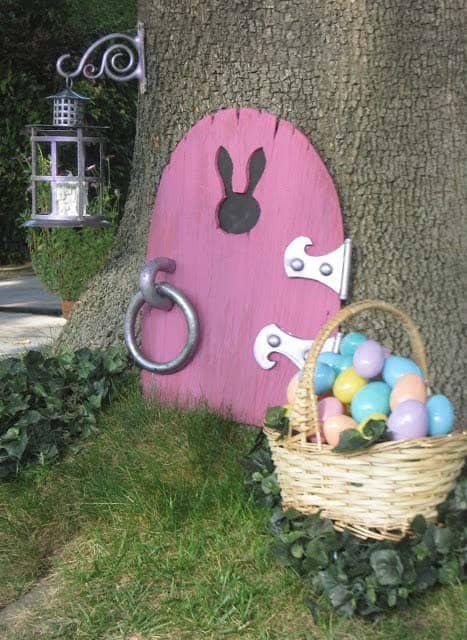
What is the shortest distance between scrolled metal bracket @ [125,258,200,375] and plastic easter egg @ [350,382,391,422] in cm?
109

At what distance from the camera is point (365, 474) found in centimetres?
250

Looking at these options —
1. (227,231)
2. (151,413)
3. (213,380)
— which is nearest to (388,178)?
(227,231)

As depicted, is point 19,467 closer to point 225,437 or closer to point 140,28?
point 225,437

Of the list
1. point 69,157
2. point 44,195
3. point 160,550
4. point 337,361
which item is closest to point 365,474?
point 337,361

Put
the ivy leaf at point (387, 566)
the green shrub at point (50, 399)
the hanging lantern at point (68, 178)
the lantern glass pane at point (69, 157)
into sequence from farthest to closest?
the lantern glass pane at point (69, 157)
the hanging lantern at point (68, 178)
the green shrub at point (50, 399)
the ivy leaf at point (387, 566)

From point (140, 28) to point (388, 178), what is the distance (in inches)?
49.1

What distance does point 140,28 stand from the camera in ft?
12.6

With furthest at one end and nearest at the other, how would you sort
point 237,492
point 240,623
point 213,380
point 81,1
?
point 81,1
point 213,380
point 237,492
point 240,623

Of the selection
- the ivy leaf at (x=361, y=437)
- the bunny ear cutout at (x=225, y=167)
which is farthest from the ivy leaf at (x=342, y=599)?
the bunny ear cutout at (x=225, y=167)

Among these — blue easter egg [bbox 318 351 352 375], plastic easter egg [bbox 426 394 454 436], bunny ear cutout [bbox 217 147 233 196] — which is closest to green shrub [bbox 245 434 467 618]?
plastic easter egg [bbox 426 394 454 436]

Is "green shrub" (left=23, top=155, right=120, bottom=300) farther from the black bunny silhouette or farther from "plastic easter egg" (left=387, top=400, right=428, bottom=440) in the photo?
"plastic easter egg" (left=387, top=400, right=428, bottom=440)

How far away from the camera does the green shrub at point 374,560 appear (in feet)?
8.14

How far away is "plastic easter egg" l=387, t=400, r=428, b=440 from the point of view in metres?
2.54

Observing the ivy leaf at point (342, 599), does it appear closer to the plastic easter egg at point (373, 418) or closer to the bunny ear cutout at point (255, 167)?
the plastic easter egg at point (373, 418)
